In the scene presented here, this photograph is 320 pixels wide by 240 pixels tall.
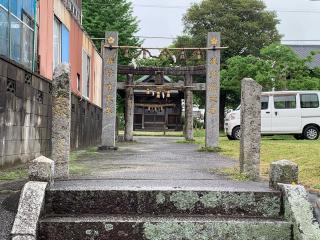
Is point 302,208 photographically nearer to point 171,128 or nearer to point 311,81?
point 311,81

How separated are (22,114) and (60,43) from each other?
5165 millimetres

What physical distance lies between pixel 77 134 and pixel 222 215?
12.0 meters

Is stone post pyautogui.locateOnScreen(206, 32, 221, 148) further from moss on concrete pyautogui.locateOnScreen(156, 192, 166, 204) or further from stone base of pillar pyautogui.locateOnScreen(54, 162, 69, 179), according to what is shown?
moss on concrete pyautogui.locateOnScreen(156, 192, 166, 204)

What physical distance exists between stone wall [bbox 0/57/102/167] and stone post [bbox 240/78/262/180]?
4390mm

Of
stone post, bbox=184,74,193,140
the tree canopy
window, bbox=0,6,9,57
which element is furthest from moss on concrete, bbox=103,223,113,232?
the tree canopy

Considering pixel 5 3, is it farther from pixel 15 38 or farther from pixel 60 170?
pixel 60 170

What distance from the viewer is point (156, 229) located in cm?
491

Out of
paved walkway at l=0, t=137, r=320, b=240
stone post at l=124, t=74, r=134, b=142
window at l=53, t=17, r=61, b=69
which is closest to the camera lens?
paved walkway at l=0, t=137, r=320, b=240

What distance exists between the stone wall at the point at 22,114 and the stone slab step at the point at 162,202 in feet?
13.2

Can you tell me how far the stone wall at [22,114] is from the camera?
29.7 ft

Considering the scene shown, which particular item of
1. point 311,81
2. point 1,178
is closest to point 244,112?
point 1,178

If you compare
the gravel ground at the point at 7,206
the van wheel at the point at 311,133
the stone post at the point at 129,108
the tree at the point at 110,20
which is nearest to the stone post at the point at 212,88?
the stone post at the point at 129,108

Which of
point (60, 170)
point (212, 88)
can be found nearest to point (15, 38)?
point (60, 170)

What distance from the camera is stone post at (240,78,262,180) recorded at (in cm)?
725
